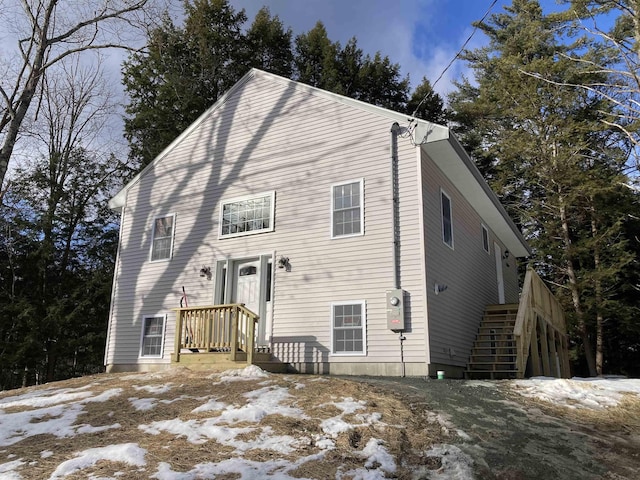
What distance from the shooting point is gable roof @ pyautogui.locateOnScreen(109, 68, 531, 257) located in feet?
30.1

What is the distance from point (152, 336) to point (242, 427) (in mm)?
7333

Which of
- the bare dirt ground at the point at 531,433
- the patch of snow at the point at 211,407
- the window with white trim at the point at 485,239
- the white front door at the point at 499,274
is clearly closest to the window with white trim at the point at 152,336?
the patch of snow at the point at 211,407

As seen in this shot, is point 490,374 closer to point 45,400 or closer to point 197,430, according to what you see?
point 197,430

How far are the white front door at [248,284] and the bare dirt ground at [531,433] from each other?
4.26m

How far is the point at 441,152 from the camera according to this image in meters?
9.76

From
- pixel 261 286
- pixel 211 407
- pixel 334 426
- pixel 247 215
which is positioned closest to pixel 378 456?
pixel 334 426

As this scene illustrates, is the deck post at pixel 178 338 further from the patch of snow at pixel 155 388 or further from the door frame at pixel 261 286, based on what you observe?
the patch of snow at pixel 155 388

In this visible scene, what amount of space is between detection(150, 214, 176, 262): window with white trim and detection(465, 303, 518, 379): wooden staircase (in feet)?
24.7

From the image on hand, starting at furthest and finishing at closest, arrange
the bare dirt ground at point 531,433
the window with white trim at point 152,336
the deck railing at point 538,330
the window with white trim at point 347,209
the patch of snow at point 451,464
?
the window with white trim at point 152,336
the window with white trim at point 347,209
the deck railing at point 538,330
the bare dirt ground at point 531,433
the patch of snow at point 451,464

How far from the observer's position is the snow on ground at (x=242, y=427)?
151 inches

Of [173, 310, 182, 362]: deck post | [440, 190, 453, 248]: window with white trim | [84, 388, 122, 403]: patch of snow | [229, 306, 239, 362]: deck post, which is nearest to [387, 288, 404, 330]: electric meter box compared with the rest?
[440, 190, 453, 248]: window with white trim

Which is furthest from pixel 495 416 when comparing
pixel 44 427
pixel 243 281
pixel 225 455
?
pixel 243 281

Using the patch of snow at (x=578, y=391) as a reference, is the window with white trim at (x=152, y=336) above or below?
above

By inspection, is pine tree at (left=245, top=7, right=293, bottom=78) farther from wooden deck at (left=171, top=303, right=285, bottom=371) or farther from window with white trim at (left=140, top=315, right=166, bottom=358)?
wooden deck at (left=171, top=303, right=285, bottom=371)
